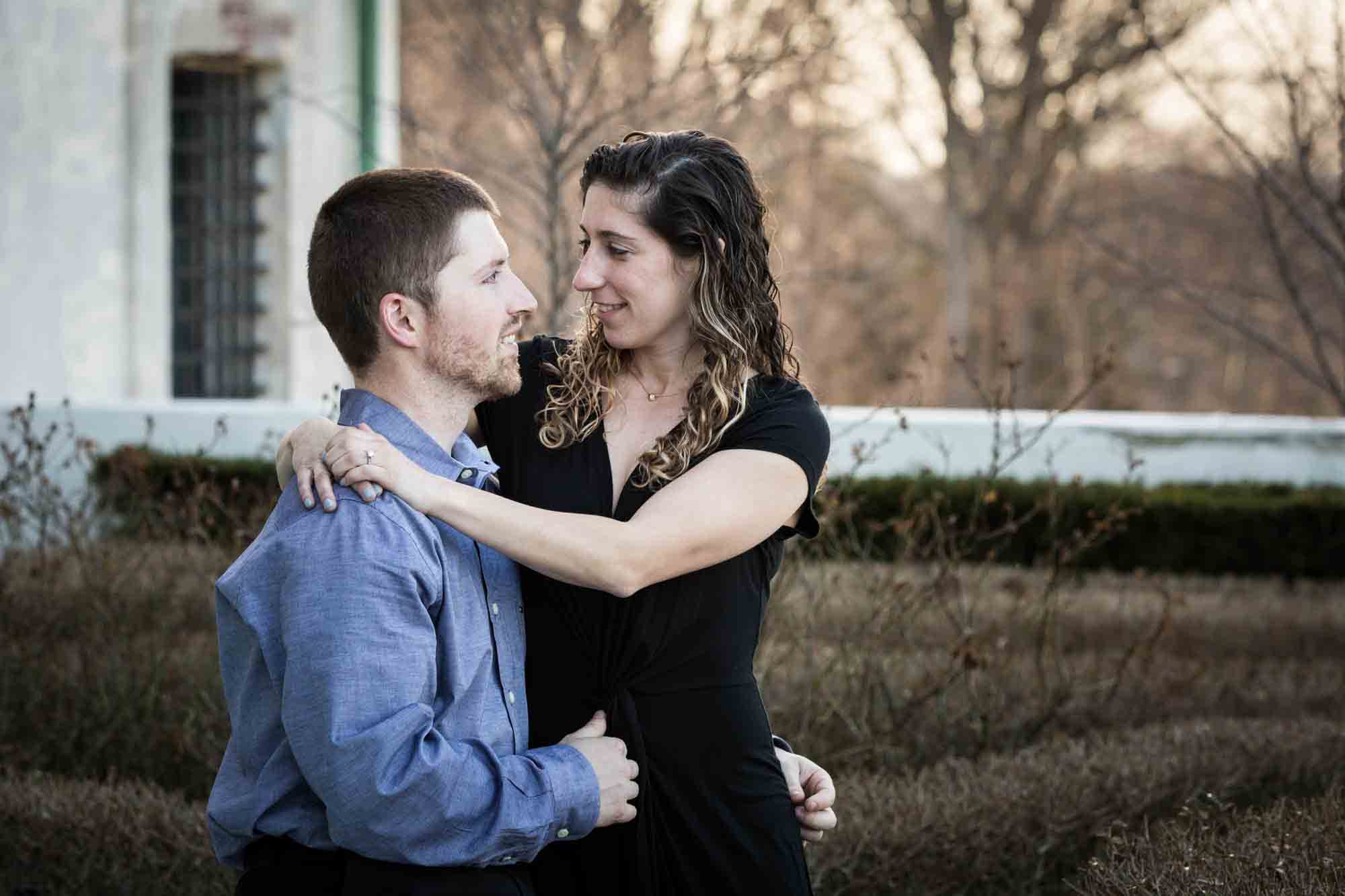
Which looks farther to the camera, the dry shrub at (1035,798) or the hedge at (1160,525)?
the hedge at (1160,525)

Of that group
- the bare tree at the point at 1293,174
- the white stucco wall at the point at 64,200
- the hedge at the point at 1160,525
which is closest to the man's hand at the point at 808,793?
the bare tree at the point at 1293,174

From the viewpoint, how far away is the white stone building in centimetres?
973

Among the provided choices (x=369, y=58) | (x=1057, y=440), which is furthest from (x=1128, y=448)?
(x=369, y=58)

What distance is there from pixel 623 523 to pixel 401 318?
1.58ft

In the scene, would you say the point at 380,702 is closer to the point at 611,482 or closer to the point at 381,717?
the point at 381,717

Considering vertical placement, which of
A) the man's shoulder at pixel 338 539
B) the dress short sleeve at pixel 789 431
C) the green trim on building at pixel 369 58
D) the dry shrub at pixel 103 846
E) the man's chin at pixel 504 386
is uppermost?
the green trim on building at pixel 369 58

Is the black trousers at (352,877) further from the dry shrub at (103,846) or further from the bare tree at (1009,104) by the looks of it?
the bare tree at (1009,104)

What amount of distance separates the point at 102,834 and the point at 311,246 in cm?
233

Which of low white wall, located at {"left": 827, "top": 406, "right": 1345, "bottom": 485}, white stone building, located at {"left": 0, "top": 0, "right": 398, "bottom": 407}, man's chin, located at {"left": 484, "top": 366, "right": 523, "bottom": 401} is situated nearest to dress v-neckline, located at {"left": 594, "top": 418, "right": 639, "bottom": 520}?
man's chin, located at {"left": 484, "top": 366, "right": 523, "bottom": 401}

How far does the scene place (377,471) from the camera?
204 centimetres

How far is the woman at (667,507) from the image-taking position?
A: 2.25 m

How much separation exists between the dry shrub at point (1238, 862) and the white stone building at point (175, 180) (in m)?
8.05

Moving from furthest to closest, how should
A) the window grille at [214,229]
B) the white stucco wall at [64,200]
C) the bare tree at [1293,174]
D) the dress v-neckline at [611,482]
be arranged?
the window grille at [214,229]
the white stucco wall at [64,200]
the bare tree at [1293,174]
the dress v-neckline at [611,482]

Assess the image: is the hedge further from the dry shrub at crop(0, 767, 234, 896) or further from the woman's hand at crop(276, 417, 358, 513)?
the woman's hand at crop(276, 417, 358, 513)
